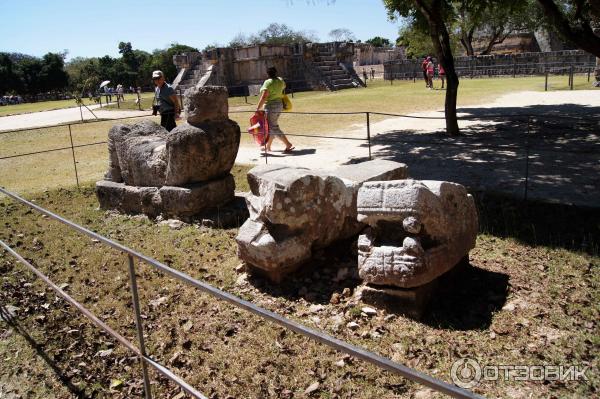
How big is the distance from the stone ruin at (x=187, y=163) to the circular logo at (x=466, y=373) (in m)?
4.27

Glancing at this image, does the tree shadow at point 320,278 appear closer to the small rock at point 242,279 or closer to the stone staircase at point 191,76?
the small rock at point 242,279

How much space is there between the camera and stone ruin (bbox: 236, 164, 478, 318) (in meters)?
4.04

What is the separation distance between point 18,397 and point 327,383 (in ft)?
7.35

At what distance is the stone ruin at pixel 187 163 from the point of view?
668cm

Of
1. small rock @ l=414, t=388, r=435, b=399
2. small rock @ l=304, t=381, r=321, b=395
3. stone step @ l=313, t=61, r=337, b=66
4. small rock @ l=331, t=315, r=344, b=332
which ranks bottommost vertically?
small rock @ l=304, t=381, r=321, b=395

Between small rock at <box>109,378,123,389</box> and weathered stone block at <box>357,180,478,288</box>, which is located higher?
weathered stone block at <box>357,180,478,288</box>

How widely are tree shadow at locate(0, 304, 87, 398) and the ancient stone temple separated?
7.70 ft

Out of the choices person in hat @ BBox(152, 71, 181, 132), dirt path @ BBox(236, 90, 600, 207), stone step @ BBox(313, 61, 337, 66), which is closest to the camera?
dirt path @ BBox(236, 90, 600, 207)

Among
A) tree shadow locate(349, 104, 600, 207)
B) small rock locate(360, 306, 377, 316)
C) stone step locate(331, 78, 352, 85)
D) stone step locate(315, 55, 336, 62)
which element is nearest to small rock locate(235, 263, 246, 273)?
small rock locate(360, 306, 377, 316)

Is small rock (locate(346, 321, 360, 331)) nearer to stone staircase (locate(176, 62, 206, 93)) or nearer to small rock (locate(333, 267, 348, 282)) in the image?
small rock (locate(333, 267, 348, 282))

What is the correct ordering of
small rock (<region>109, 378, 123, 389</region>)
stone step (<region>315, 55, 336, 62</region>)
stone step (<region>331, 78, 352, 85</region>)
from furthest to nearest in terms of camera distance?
stone step (<region>315, 55, 336, 62</region>) < stone step (<region>331, 78, 352, 85</region>) < small rock (<region>109, 378, 123, 389</region>)

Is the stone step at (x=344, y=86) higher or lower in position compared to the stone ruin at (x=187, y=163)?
higher

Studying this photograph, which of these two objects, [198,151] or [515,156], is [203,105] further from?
[515,156]

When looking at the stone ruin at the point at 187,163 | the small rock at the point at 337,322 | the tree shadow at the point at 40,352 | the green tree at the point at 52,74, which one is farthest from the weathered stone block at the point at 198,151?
the green tree at the point at 52,74
